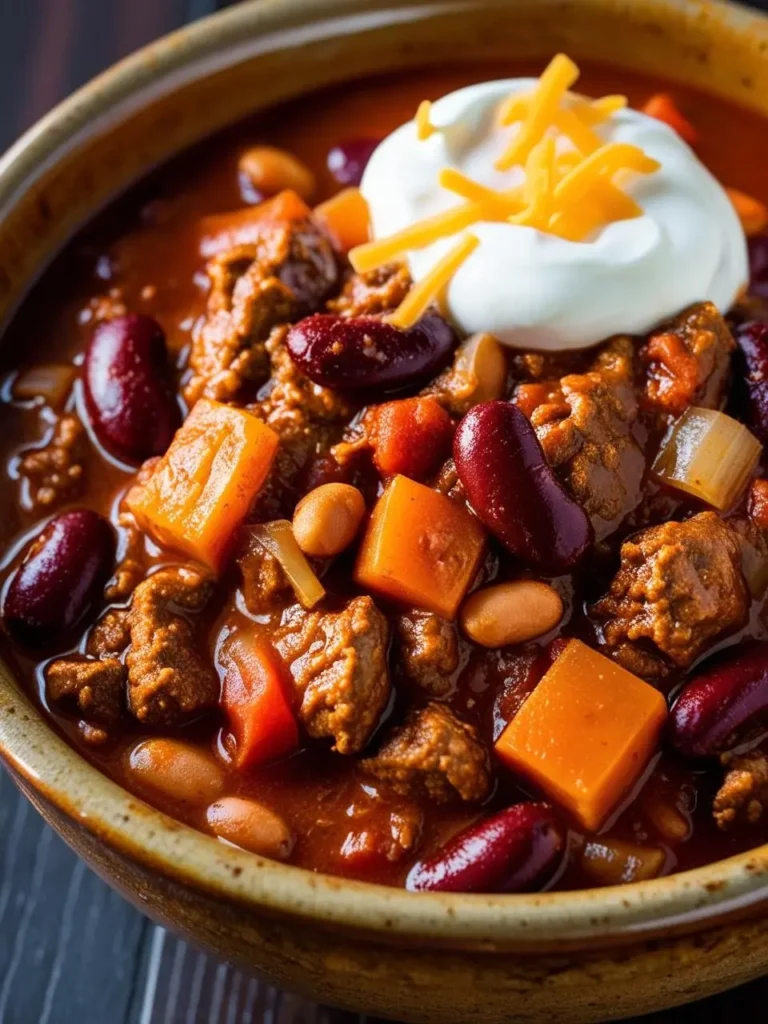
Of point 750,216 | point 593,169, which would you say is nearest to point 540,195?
point 593,169

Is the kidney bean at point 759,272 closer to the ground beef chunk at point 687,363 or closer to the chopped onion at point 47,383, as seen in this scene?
the ground beef chunk at point 687,363

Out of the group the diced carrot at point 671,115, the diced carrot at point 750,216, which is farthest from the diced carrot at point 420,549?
the diced carrot at point 671,115

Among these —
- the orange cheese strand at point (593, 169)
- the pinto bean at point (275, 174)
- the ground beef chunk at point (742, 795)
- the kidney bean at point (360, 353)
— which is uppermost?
the orange cheese strand at point (593, 169)

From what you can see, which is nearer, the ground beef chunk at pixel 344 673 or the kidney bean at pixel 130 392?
the ground beef chunk at pixel 344 673

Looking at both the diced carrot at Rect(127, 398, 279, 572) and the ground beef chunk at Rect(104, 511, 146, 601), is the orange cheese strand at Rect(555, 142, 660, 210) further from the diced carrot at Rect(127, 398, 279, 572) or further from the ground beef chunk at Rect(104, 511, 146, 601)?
the ground beef chunk at Rect(104, 511, 146, 601)

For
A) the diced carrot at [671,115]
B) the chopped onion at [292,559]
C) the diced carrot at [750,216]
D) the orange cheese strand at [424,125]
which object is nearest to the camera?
the chopped onion at [292,559]

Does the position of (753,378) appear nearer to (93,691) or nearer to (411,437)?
(411,437)

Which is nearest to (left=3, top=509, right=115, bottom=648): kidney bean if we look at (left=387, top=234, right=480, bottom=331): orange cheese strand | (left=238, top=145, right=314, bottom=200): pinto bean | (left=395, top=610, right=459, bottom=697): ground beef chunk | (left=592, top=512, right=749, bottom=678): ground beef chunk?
(left=395, top=610, right=459, bottom=697): ground beef chunk

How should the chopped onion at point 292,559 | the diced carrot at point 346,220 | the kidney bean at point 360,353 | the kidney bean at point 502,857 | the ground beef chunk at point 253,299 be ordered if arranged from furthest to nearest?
the diced carrot at point 346,220 → the ground beef chunk at point 253,299 → the kidney bean at point 360,353 → the chopped onion at point 292,559 → the kidney bean at point 502,857
